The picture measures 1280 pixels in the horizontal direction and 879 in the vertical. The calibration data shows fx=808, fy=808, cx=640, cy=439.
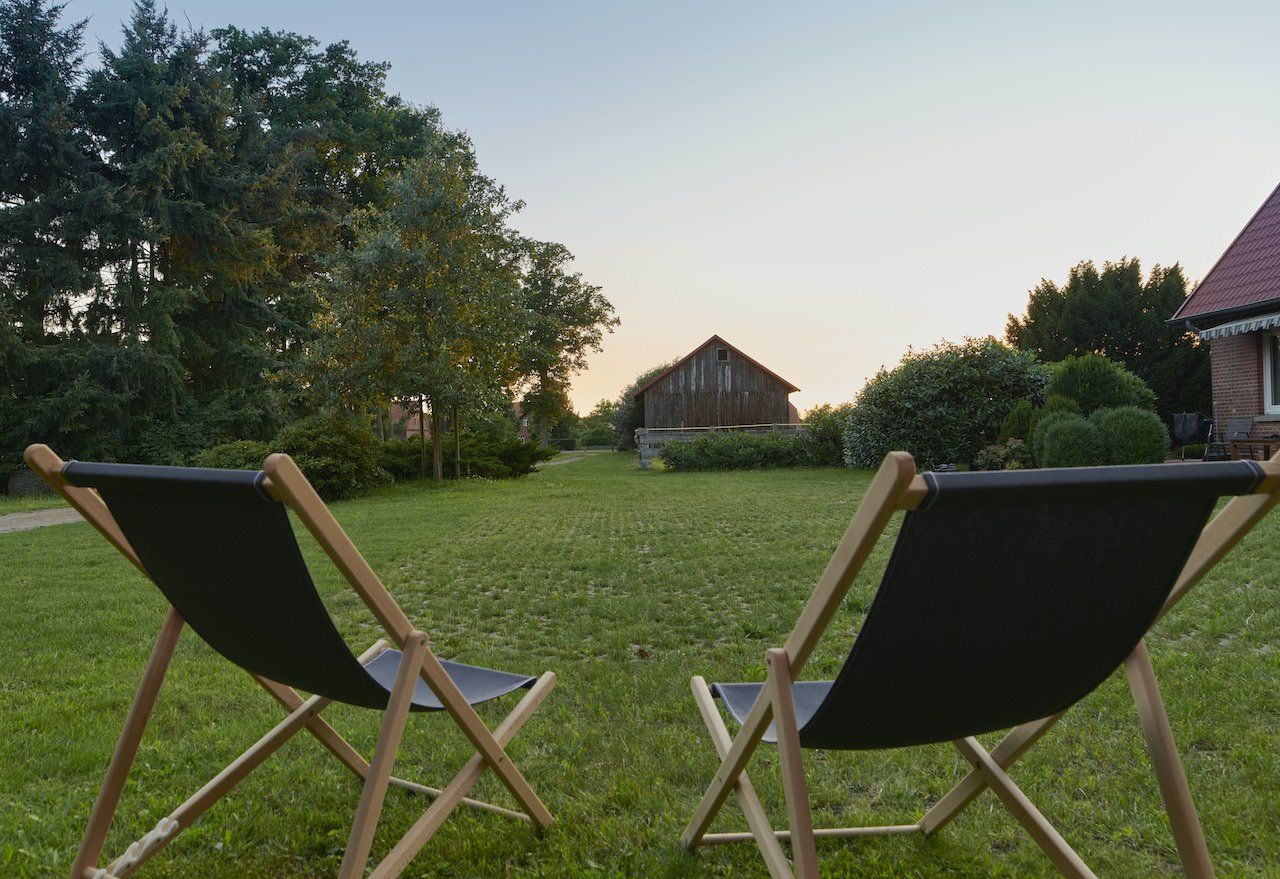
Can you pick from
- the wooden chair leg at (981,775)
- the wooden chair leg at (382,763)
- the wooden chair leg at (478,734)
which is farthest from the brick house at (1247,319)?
the wooden chair leg at (382,763)

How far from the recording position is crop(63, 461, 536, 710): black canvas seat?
162cm

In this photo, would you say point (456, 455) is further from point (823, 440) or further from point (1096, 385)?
point (1096, 385)

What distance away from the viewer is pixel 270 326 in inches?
1055

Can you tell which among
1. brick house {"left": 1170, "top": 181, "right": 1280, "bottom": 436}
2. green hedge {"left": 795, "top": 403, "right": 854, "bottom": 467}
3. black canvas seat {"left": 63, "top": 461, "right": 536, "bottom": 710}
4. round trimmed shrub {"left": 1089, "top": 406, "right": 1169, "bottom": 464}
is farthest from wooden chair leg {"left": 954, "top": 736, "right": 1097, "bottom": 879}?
green hedge {"left": 795, "top": 403, "right": 854, "bottom": 467}

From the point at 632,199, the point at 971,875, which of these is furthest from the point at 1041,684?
the point at 632,199

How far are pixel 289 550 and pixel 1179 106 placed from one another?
15.2 meters

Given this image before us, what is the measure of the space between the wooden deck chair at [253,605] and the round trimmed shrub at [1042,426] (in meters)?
14.6

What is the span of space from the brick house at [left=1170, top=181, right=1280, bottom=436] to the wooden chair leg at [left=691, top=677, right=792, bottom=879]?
15.6m

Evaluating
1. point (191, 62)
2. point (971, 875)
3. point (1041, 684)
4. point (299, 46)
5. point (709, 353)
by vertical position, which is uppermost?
point (299, 46)

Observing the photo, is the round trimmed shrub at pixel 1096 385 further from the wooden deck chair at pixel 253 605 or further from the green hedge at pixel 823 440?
the wooden deck chair at pixel 253 605

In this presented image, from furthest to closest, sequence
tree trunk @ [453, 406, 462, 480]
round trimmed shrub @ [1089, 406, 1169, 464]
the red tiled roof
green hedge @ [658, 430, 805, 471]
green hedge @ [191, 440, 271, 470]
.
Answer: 1. green hedge @ [658, 430, 805, 471]
2. tree trunk @ [453, 406, 462, 480]
3. green hedge @ [191, 440, 271, 470]
4. the red tiled roof
5. round trimmed shrub @ [1089, 406, 1169, 464]

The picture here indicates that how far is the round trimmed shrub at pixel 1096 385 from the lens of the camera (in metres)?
16.2

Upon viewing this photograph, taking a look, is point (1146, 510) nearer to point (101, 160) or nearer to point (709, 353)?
point (101, 160)

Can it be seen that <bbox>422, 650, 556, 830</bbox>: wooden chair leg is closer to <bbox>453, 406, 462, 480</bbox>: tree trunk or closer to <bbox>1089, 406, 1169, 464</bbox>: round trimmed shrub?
<bbox>1089, 406, 1169, 464</bbox>: round trimmed shrub
